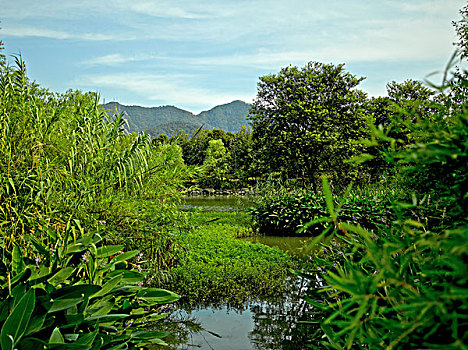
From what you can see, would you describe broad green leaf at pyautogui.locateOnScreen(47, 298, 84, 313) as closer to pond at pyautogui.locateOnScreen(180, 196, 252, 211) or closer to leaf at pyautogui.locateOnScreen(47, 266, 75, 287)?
leaf at pyautogui.locateOnScreen(47, 266, 75, 287)

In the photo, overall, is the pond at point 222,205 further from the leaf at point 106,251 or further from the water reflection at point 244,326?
the leaf at point 106,251

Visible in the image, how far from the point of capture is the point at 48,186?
235 cm

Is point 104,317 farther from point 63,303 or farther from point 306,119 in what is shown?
point 306,119

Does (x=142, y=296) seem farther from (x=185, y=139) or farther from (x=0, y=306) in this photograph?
(x=185, y=139)

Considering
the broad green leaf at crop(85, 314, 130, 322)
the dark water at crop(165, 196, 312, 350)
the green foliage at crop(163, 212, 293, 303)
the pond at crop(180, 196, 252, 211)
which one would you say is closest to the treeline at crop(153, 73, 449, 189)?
the pond at crop(180, 196, 252, 211)

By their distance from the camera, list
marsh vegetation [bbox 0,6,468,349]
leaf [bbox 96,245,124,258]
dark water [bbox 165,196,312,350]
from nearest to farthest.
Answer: marsh vegetation [bbox 0,6,468,349] < leaf [bbox 96,245,124,258] < dark water [bbox 165,196,312,350]

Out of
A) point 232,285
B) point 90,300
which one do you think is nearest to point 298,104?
point 232,285

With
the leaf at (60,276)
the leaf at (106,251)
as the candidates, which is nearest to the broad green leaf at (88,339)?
the leaf at (60,276)

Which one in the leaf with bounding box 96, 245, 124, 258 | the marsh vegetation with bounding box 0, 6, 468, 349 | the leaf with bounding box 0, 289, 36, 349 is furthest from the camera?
the leaf with bounding box 96, 245, 124, 258

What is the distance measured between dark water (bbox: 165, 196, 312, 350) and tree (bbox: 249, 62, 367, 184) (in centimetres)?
1022

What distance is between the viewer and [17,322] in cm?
163

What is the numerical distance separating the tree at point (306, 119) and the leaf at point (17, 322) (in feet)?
42.8

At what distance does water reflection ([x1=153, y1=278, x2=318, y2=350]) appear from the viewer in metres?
3.55

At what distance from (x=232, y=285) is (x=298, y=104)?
1034cm
